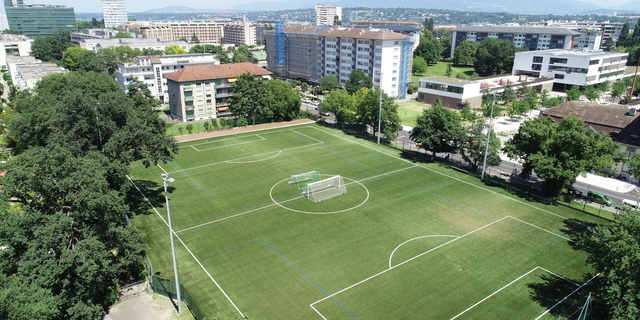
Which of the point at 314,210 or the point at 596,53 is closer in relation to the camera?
the point at 314,210

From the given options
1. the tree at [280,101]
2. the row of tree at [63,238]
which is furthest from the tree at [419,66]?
the row of tree at [63,238]

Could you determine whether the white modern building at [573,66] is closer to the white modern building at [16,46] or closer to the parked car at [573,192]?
the parked car at [573,192]

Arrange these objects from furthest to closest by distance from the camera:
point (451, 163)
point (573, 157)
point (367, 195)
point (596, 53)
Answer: point (596, 53) → point (451, 163) → point (367, 195) → point (573, 157)

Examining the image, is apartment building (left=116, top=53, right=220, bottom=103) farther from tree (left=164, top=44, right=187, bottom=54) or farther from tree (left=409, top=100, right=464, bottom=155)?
tree (left=409, top=100, right=464, bottom=155)

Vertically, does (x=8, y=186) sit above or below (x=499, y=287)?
above

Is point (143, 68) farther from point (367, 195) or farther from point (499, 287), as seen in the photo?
point (499, 287)

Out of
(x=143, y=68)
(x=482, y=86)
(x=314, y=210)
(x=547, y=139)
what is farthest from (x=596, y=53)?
(x=143, y=68)

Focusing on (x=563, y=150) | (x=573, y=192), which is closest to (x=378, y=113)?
(x=563, y=150)
